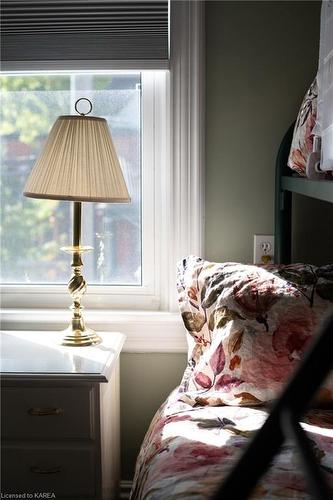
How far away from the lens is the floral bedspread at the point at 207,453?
4.01ft

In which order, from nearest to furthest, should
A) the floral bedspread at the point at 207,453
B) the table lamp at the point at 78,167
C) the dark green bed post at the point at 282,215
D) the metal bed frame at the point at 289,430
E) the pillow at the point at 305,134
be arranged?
the metal bed frame at the point at 289,430
the floral bedspread at the point at 207,453
the pillow at the point at 305,134
the table lamp at the point at 78,167
the dark green bed post at the point at 282,215

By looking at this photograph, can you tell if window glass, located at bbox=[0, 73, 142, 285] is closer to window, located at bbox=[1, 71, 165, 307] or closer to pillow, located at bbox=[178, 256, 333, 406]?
window, located at bbox=[1, 71, 165, 307]

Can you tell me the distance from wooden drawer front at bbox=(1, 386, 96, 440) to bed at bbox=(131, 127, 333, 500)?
0.60ft

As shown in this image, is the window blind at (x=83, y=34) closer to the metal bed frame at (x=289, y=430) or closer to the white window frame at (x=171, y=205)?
the white window frame at (x=171, y=205)

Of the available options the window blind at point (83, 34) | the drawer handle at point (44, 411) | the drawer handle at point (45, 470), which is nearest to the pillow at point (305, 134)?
the window blind at point (83, 34)

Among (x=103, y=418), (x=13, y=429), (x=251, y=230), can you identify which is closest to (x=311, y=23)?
(x=251, y=230)

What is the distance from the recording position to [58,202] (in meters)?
2.33

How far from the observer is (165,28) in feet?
7.04

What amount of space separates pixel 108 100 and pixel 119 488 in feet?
4.04

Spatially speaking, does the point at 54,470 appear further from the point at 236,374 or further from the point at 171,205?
the point at 171,205

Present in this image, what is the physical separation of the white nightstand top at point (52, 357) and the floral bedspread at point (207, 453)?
0.72ft

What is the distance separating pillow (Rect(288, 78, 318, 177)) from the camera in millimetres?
1600

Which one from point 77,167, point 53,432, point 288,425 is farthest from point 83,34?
point 288,425

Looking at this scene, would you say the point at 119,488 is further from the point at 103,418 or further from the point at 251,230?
the point at 251,230
